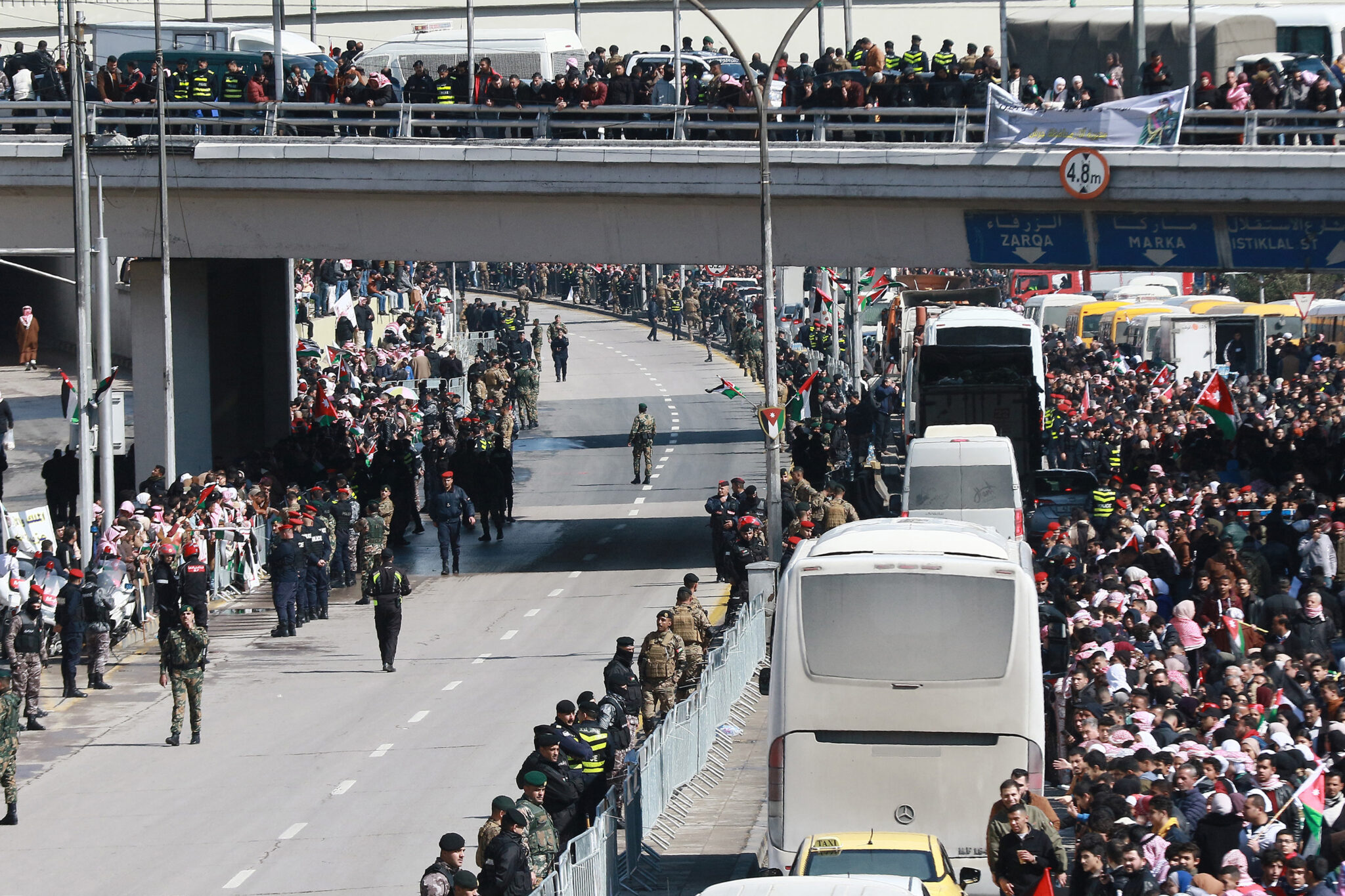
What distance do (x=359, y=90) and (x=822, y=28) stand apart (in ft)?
54.0

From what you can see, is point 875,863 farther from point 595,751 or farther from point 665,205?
point 665,205

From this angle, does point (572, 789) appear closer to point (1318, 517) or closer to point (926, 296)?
point (1318, 517)

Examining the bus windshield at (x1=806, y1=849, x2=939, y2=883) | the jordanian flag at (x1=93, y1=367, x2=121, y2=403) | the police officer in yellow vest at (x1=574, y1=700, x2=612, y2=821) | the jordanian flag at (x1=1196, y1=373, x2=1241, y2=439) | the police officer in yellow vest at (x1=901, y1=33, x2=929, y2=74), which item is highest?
the police officer in yellow vest at (x1=901, y1=33, x2=929, y2=74)

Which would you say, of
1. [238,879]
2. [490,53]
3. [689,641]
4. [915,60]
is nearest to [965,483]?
[689,641]

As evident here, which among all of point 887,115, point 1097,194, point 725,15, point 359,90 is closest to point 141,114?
point 359,90

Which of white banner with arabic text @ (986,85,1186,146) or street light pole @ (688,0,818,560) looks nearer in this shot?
street light pole @ (688,0,818,560)

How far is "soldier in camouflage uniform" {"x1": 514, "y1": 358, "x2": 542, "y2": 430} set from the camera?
4809 cm

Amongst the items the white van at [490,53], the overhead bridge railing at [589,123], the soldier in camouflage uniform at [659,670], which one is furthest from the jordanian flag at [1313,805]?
the white van at [490,53]

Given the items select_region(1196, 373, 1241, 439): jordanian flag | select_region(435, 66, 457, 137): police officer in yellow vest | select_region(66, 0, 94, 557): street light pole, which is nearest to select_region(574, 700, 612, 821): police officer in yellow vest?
select_region(66, 0, 94, 557): street light pole

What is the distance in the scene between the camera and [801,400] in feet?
142

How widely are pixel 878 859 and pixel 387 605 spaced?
43.3ft

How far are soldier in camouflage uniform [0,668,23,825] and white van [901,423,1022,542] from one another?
13.4 m

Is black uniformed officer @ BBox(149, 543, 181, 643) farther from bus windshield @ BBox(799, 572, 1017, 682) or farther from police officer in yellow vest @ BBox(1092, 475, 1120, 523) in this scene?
police officer in yellow vest @ BBox(1092, 475, 1120, 523)

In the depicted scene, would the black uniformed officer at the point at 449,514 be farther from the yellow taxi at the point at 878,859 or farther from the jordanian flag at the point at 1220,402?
the yellow taxi at the point at 878,859
